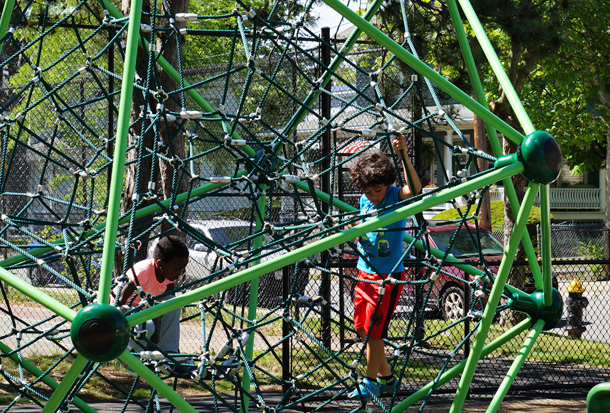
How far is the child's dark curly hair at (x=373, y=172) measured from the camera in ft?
13.5

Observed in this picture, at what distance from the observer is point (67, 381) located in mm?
2582

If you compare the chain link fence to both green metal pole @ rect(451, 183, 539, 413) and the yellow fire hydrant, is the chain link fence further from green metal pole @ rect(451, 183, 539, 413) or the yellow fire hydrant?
green metal pole @ rect(451, 183, 539, 413)

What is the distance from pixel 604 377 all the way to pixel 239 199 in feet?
13.5

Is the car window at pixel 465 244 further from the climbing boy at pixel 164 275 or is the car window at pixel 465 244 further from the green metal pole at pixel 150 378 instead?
the green metal pole at pixel 150 378

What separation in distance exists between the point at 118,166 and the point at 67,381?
2.53ft

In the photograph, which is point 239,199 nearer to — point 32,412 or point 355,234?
point 32,412

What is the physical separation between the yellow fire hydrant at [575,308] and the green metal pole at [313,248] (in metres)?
6.44

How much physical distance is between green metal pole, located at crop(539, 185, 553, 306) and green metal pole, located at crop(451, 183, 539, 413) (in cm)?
28

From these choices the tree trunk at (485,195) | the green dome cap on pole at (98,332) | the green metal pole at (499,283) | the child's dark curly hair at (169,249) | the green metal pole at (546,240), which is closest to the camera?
the green dome cap on pole at (98,332)

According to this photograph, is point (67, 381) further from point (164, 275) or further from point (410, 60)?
point (410, 60)

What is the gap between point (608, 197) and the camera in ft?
63.7

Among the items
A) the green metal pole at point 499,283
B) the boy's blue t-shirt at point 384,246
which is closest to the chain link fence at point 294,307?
the boy's blue t-shirt at point 384,246

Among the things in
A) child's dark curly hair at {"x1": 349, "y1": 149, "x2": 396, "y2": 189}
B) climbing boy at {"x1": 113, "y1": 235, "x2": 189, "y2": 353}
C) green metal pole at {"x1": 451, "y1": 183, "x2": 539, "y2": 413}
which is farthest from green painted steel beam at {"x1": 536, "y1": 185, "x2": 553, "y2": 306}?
climbing boy at {"x1": 113, "y1": 235, "x2": 189, "y2": 353}

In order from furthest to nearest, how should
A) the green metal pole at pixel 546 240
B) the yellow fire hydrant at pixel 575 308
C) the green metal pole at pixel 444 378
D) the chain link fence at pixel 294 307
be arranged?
the yellow fire hydrant at pixel 575 308
the chain link fence at pixel 294 307
the green metal pole at pixel 444 378
the green metal pole at pixel 546 240
